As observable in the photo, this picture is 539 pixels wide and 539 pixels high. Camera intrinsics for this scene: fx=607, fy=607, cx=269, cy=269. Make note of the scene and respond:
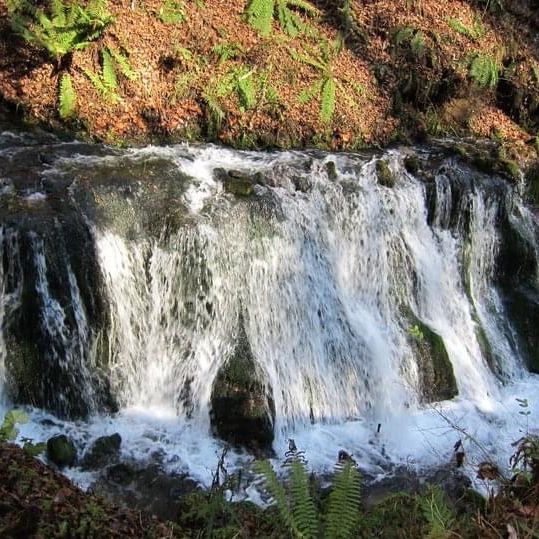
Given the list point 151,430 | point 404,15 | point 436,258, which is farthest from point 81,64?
point 404,15

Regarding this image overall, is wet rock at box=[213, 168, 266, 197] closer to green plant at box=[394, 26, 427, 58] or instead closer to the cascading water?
the cascading water

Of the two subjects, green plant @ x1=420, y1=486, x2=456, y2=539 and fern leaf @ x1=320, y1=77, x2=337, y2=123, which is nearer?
green plant @ x1=420, y1=486, x2=456, y2=539

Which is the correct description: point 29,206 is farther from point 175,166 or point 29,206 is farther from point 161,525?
point 161,525

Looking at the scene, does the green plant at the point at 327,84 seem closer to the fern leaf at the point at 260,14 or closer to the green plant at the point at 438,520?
the fern leaf at the point at 260,14

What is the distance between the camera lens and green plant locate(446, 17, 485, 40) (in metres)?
13.9

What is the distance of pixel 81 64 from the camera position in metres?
9.70

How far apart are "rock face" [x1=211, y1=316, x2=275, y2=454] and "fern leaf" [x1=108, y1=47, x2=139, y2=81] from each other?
208 inches

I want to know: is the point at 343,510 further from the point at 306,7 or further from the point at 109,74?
the point at 306,7

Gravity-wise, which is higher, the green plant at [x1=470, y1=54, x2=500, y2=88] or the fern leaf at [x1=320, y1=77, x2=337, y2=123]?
the green plant at [x1=470, y1=54, x2=500, y2=88]

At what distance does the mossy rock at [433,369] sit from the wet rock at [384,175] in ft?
8.31

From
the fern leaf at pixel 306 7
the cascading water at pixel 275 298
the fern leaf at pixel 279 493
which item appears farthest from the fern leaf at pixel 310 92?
the fern leaf at pixel 279 493

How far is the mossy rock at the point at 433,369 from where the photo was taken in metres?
8.80

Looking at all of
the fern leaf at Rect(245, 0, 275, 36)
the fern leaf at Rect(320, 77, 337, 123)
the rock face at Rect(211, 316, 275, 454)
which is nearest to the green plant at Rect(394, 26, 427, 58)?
the fern leaf at Rect(320, 77, 337, 123)

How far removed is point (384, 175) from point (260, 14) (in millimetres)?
4237
